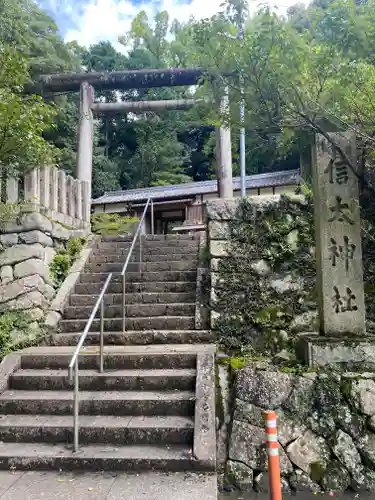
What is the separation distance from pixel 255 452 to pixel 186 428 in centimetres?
73

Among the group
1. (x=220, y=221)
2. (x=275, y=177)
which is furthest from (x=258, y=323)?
(x=275, y=177)

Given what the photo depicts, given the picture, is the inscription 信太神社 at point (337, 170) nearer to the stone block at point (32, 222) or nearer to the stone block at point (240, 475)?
the stone block at point (240, 475)

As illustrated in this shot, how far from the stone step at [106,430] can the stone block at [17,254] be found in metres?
2.80

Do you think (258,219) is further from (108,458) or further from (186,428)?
(108,458)

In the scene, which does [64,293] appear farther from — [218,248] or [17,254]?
[218,248]

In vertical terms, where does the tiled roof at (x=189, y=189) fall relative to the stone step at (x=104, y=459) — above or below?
above

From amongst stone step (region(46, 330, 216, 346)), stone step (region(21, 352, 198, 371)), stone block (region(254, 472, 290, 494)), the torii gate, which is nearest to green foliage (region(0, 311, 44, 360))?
stone step (region(21, 352, 198, 371))

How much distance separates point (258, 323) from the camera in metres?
5.51

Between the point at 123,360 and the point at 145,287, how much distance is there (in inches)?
84.1

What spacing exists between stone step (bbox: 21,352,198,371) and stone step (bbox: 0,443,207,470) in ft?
3.87

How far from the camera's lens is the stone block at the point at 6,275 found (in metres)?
6.16

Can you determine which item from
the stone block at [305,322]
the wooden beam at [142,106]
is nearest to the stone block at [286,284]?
the stone block at [305,322]

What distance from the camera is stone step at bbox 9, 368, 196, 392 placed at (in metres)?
4.38

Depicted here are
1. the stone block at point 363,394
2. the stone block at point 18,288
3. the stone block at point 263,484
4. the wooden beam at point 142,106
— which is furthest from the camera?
the wooden beam at point 142,106
